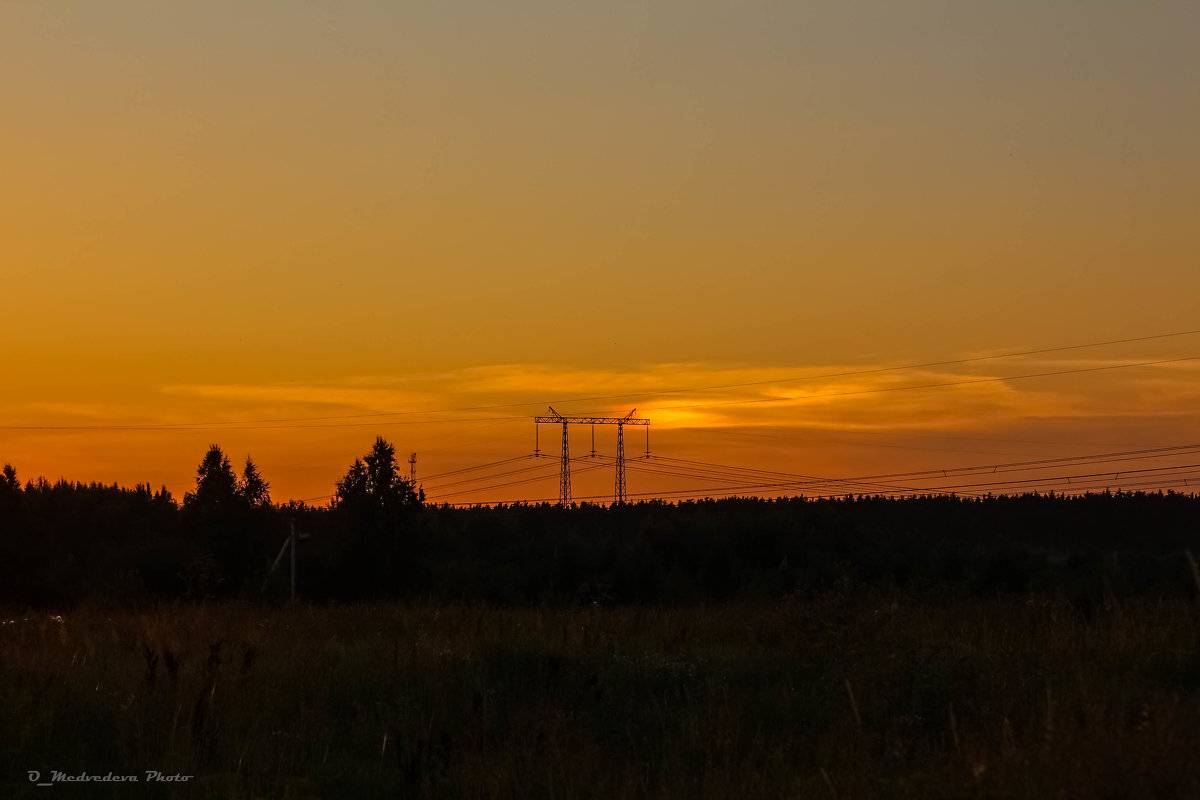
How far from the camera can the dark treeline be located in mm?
42875

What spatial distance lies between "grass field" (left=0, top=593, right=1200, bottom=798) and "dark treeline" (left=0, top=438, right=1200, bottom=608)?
1114cm

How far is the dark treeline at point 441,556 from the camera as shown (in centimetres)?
4288

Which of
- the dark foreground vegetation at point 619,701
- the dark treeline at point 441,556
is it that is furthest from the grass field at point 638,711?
the dark treeline at point 441,556

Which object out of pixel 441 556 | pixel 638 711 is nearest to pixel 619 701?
pixel 638 711

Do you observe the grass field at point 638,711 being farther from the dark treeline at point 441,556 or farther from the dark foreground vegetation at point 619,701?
Answer: the dark treeline at point 441,556

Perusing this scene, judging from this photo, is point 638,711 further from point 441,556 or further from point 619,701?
point 441,556

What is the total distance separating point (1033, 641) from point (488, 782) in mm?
8183

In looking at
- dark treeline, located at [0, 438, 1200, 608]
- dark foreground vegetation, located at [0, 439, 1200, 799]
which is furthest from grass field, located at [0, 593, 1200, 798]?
dark treeline, located at [0, 438, 1200, 608]

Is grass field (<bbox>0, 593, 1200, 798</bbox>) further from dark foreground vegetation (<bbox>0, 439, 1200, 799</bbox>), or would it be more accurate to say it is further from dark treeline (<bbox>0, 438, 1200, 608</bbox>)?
dark treeline (<bbox>0, 438, 1200, 608</bbox>)

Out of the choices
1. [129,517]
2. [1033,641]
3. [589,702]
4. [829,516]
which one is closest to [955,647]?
[1033,641]

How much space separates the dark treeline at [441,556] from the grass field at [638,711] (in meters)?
11.1

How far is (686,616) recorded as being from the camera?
20875 mm

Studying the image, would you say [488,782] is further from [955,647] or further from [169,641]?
[169,641]

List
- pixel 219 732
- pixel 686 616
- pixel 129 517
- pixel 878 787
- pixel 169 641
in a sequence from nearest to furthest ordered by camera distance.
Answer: pixel 878 787, pixel 219 732, pixel 169 641, pixel 686 616, pixel 129 517
